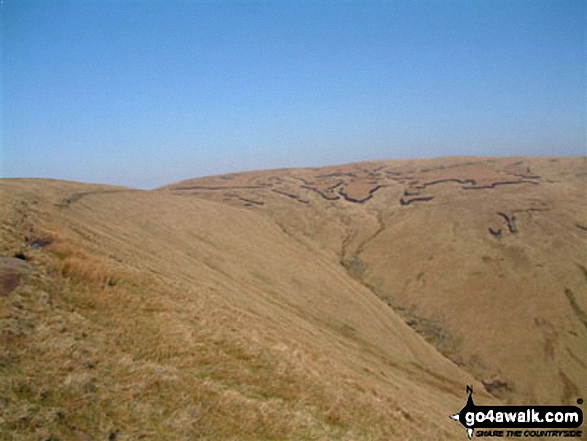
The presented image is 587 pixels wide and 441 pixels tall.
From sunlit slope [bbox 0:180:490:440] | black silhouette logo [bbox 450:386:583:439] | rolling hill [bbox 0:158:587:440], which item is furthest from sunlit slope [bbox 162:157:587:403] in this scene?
sunlit slope [bbox 0:180:490:440]

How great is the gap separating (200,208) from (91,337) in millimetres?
61736

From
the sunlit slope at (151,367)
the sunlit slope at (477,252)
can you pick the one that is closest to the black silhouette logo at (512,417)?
the sunlit slope at (151,367)

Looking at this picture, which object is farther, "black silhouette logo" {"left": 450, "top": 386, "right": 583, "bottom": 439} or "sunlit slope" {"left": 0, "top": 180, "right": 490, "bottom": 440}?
"black silhouette logo" {"left": 450, "top": 386, "right": 583, "bottom": 439}

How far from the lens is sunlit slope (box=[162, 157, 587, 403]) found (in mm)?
57344

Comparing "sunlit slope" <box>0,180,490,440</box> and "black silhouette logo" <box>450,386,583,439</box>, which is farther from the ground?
"sunlit slope" <box>0,180,490,440</box>

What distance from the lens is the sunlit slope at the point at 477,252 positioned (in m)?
57.3

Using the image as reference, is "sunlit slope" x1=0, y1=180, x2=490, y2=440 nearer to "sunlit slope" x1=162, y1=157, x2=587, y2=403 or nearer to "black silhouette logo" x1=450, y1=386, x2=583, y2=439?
"black silhouette logo" x1=450, y1=386, x2=583, y2=439

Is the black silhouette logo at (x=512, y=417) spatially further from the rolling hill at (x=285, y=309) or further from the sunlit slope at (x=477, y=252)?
the sunlit slope at (x=477, y=252)

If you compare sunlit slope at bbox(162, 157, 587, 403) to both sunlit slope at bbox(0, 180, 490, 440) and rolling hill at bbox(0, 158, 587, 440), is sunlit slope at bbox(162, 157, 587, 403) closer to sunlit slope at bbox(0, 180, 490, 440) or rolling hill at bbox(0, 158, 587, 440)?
rolling hill at bbox(0, 158, 587, 440)

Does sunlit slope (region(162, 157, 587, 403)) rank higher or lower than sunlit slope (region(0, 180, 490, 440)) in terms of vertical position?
lower

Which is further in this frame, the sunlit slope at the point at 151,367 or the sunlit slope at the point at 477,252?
the sunlit slope at the point at 477,252

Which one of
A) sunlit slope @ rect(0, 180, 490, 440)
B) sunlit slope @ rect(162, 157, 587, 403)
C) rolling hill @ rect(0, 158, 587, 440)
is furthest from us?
sunlit slope @ rect(162, 157, 587, 403)

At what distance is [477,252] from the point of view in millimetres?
84375

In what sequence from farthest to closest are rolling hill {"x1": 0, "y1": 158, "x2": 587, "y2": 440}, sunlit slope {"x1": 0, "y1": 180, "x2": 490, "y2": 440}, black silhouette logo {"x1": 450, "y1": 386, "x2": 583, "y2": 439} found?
1. black silhouette logo {"x1": 450, "y1": 386, "x2": 583, "y2": 439}
2. rolling hill {"x1": 0, "y1": 158, "x2": 587, "y2": 440}
3. sunlit slope {"x1": 0, "y1": 180, "x2": 490, "y2": 440}
